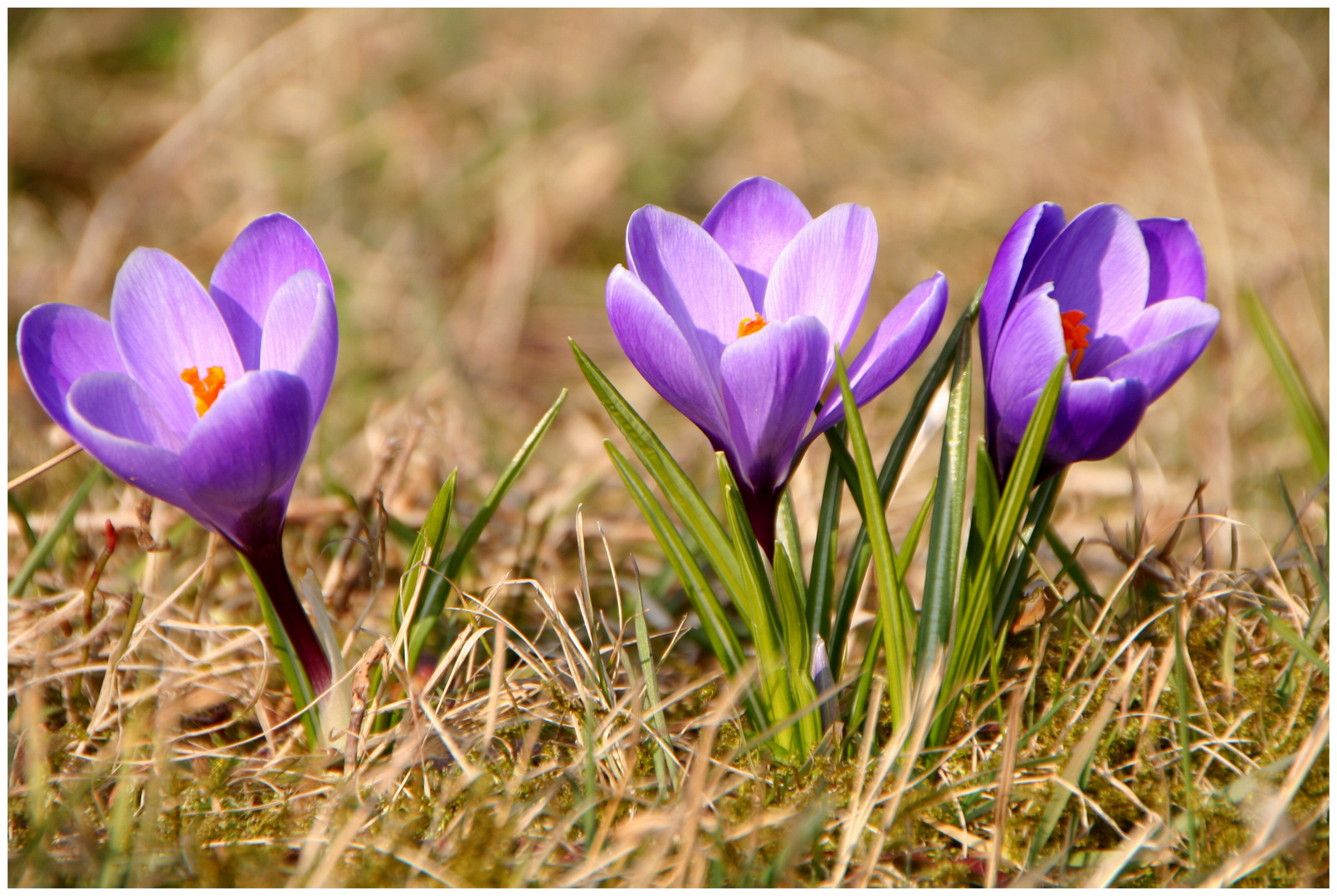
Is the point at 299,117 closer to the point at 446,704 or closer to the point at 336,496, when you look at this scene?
the point at 336,496

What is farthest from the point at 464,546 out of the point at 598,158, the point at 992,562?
the point at 598,158

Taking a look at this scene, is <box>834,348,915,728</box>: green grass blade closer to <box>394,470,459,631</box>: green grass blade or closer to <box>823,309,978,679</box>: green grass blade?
<box>823,309,978,679</box>: green grass blade

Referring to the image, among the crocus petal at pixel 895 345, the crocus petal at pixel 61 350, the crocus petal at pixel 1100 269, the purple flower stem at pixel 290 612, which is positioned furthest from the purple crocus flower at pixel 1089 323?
the crocus petal at pixel 61 350

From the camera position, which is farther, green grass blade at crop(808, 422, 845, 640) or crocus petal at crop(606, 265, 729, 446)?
green grass blade at crop(808, 422, 845, 640)

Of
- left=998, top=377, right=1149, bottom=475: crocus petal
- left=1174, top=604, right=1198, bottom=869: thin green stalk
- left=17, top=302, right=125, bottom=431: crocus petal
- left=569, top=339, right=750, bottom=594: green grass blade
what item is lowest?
left=1174, top=604, right=1198, bottom=869: thin green stalk

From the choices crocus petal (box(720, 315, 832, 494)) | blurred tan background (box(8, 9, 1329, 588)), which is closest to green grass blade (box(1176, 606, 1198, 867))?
crocus petal (box(720, 315, 832, 494))

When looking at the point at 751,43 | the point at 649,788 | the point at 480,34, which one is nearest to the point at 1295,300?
the point at 751,43
